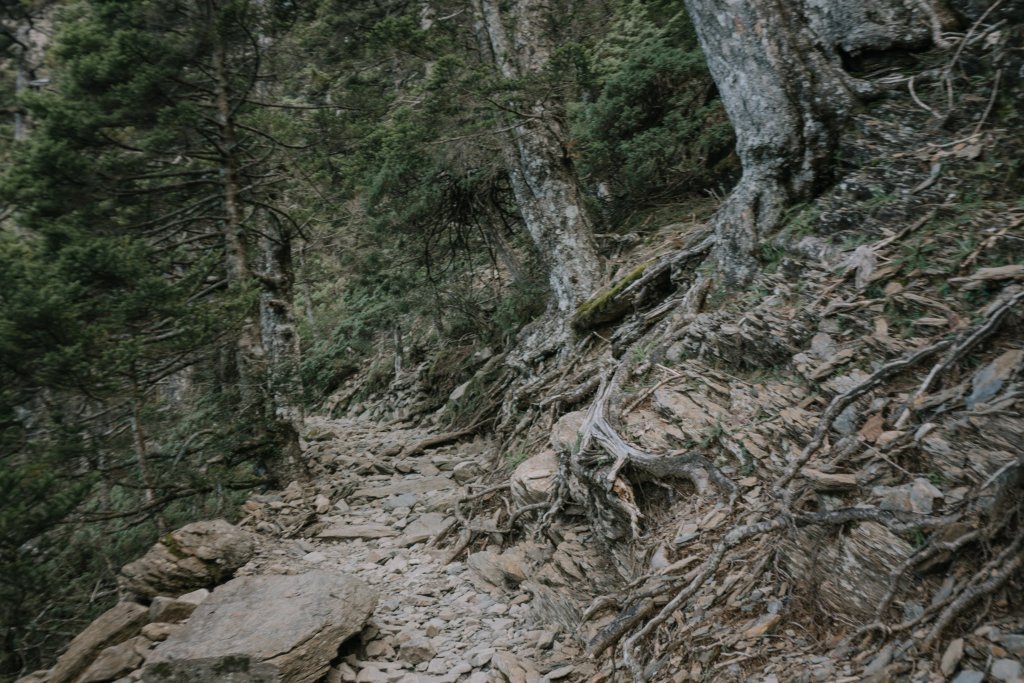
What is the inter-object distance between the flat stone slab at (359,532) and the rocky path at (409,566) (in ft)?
0.05

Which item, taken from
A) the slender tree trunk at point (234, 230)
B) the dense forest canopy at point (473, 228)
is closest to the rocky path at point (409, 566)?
the dense forest canopy at point (473, 228)

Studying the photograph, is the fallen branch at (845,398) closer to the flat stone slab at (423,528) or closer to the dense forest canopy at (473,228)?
the dense forest canopy at (473,228)

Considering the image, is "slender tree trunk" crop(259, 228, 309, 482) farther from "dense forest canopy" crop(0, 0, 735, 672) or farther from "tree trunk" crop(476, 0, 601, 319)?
"tree trunk" crop(476, 0, 601, 319)

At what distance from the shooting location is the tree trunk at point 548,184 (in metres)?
7.45

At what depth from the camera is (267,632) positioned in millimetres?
3730

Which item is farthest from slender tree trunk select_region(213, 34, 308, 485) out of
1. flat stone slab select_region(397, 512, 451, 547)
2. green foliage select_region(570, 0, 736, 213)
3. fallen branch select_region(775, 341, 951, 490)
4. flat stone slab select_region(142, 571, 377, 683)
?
fallen branch select_region(775, 341, 951, 490)

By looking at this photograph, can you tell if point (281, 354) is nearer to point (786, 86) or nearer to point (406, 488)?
point (406, 488)

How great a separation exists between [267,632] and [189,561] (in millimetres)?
2020

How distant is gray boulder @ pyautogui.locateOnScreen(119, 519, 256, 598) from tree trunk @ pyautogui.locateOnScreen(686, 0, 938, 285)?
5378mm

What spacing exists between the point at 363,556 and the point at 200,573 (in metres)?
1.54

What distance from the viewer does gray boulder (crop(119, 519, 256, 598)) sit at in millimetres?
5004

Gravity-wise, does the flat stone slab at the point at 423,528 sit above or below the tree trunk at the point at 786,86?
below

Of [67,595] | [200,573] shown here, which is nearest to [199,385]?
[67,595]

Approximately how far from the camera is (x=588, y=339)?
6.91 metres
